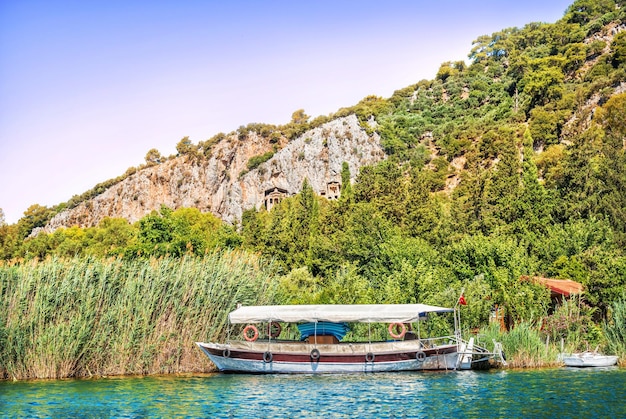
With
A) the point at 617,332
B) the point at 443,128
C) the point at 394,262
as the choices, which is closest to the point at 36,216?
the point at 443,128

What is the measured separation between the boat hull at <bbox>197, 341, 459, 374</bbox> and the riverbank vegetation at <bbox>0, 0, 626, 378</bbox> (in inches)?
77.1

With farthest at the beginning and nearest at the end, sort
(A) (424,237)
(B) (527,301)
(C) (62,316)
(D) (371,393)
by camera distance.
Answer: (A) (424,237) < (B) (527,301) < (C) (62,316) < (D) (371,393)

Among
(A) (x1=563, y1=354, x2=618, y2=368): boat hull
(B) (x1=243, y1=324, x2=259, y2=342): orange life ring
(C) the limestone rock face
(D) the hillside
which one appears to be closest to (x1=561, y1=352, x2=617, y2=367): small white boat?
(A) (x1=563, y1=354, x2=618, y2=368): boat hull

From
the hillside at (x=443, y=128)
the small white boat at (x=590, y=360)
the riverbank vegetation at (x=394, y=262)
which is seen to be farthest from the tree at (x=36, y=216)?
the small white boat at (x=590, y=360)

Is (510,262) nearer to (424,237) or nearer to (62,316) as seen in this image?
(424,237)

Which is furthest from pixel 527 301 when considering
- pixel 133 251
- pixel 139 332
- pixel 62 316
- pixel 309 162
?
pixel 309 162

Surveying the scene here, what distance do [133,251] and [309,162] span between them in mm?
108867

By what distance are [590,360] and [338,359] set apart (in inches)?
460

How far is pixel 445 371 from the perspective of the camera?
30406 millimetres

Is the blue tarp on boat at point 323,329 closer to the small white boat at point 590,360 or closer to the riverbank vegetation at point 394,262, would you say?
the riverbank vegetation at point 394,262

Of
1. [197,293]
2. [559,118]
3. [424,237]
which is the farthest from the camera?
[559,118]

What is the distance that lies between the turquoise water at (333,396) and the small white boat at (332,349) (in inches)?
49.7

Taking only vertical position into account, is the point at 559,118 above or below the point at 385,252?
above

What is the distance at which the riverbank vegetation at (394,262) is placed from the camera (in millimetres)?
27266
